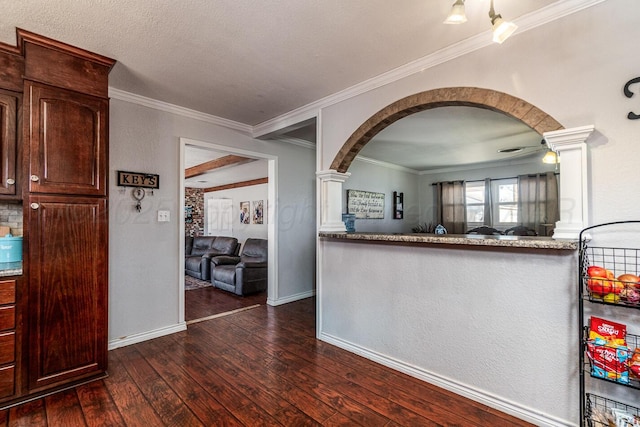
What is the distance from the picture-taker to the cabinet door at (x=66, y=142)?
2.01 meters

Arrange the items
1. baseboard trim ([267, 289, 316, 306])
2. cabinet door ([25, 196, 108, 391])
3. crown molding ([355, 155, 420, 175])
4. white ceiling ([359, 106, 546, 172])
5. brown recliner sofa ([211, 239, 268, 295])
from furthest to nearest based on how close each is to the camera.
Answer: crown molding ([355, 155, 420, 175]), brown recliner sofa ([211, 239, 268, 295]), baseboard trim ([267, 289, 316, 306]), white ceiling ([359, 106, 546, 172]), cabinet door ([25, 196, 108, 391])

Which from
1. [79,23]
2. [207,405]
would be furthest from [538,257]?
[79,23]

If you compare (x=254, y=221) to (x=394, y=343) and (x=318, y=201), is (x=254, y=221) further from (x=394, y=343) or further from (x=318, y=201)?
(x=394, y=343)

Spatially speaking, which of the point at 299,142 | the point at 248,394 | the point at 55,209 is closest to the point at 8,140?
the point at 55,209

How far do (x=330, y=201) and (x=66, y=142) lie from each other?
2155mm

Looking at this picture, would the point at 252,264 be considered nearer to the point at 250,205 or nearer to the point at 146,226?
the point at 146,226

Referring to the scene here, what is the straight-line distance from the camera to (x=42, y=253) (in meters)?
2.02

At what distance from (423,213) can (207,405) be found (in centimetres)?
667

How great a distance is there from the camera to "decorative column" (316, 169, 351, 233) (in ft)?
9.62

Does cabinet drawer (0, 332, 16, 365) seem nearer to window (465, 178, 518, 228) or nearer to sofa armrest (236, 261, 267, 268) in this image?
sofa armrest (236, 261, 267, 268)

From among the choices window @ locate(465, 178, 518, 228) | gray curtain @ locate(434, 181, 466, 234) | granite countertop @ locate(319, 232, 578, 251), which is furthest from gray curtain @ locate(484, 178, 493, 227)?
granite countertop @ locate(319, 232, 578, 251)

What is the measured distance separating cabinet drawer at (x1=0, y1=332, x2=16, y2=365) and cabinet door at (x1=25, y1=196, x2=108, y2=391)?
8 cm

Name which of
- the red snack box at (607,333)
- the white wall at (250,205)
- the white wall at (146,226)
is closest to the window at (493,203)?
the white wall at (250,205)

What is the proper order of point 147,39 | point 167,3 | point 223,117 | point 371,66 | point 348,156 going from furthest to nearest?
1. point 223,117
2. point 348,156
3. point 371,66
4. point 147,39
5. point 167,3
